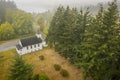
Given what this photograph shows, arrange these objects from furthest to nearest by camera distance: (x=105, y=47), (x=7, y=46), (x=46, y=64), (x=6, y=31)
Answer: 1. (x=6, y=31)
2. (x=7, y=46)
3. (x=46, y=64)
4. (x=105, y=47)

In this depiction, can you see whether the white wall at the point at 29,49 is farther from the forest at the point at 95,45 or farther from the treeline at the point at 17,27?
the treeline at the point at 17,27

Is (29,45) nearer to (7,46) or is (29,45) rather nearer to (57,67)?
(7,46)

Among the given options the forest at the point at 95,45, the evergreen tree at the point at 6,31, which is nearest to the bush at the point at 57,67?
the forest at the point at 95,45

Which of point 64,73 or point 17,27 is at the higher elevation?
point 17,27

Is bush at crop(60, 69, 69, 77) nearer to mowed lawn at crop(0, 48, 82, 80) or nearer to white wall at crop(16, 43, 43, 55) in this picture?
mowed lawn at crop(0, 48, 82, 80)

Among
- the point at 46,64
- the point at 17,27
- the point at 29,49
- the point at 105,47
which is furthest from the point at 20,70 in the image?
the point at 17,27

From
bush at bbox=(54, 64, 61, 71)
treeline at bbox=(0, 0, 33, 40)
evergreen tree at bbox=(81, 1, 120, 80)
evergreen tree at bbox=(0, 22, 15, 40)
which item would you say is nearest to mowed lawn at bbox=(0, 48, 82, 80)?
bush at bbox=(54, 64, 61, 71)

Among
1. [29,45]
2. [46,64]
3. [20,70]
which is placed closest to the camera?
[20,70]

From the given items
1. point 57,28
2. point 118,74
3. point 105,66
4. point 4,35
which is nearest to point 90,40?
point 105,66
